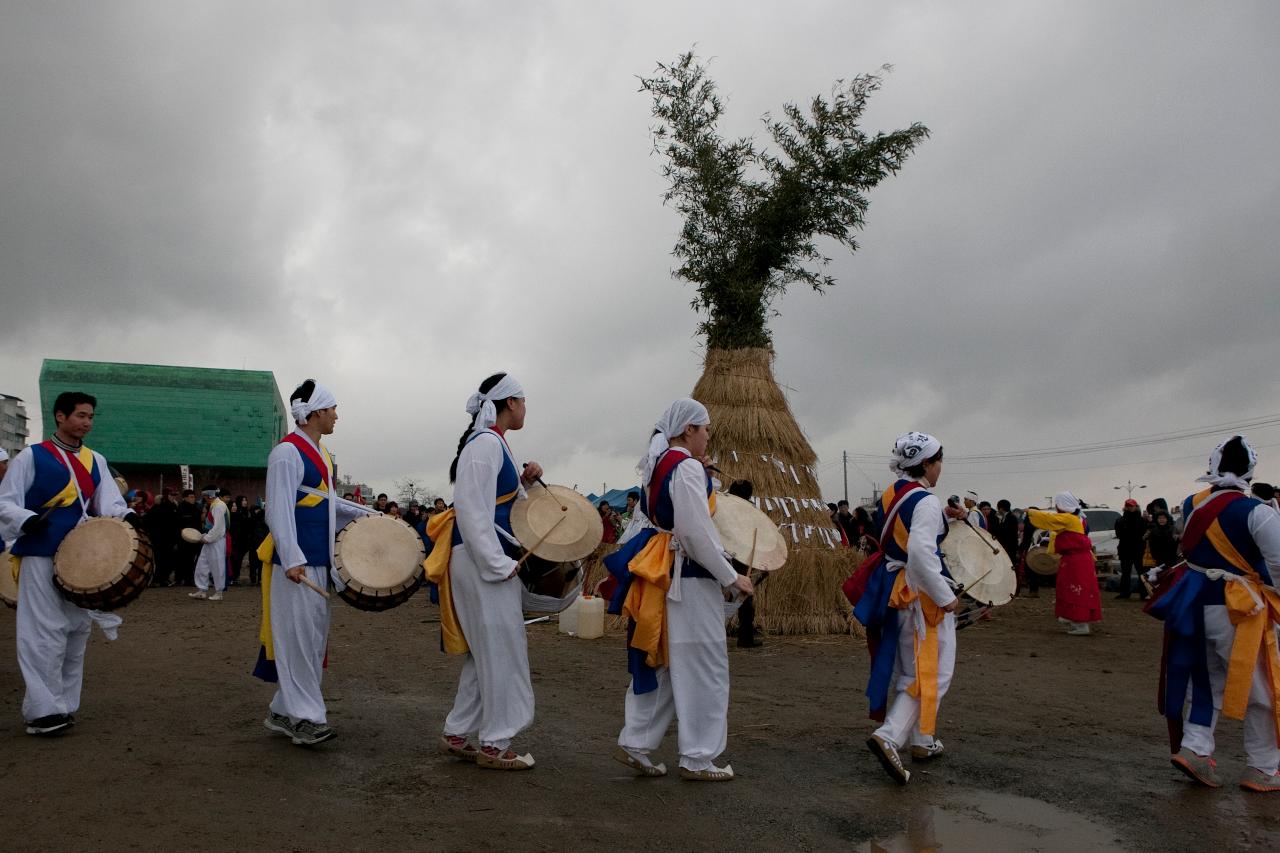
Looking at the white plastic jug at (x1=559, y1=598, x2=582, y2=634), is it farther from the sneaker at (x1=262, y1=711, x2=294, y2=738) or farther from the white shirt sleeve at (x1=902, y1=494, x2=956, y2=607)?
the white shirt sleeve at (x1=902, y1=494, x2=956, y2=607)

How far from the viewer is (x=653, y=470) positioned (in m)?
5.45

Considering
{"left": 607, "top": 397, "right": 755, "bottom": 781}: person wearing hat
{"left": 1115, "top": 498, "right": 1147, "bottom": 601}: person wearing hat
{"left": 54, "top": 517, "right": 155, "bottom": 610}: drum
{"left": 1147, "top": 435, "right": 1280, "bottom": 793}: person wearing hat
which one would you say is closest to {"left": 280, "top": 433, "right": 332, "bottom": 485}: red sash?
{"left": 54, "top": 517, "right": 155, "bottom": 610}: drum

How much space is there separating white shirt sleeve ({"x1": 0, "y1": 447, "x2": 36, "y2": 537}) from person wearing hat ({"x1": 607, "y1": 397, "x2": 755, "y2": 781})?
366cm

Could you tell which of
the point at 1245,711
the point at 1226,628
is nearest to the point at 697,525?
the point at 1226,628

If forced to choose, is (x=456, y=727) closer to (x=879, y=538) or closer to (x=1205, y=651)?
(x=879, y=538)

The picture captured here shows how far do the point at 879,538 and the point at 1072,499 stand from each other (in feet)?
25.6

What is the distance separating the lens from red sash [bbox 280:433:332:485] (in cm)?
568

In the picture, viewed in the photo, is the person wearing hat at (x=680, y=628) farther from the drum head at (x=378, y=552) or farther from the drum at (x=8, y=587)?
the drum at (x=8, y=587)

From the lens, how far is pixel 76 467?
6113mm

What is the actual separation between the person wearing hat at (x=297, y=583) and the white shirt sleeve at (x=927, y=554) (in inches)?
130

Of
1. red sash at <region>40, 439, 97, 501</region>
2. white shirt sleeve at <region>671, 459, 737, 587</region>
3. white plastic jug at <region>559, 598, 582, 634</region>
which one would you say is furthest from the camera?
white plastic jug at <region>559, 598, 582, 634</region>

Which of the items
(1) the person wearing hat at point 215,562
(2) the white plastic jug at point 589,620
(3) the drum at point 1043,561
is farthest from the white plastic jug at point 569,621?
(1) the person wearing hat at point 215,562

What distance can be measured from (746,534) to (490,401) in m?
1.68

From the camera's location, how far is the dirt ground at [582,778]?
421 centimetres
